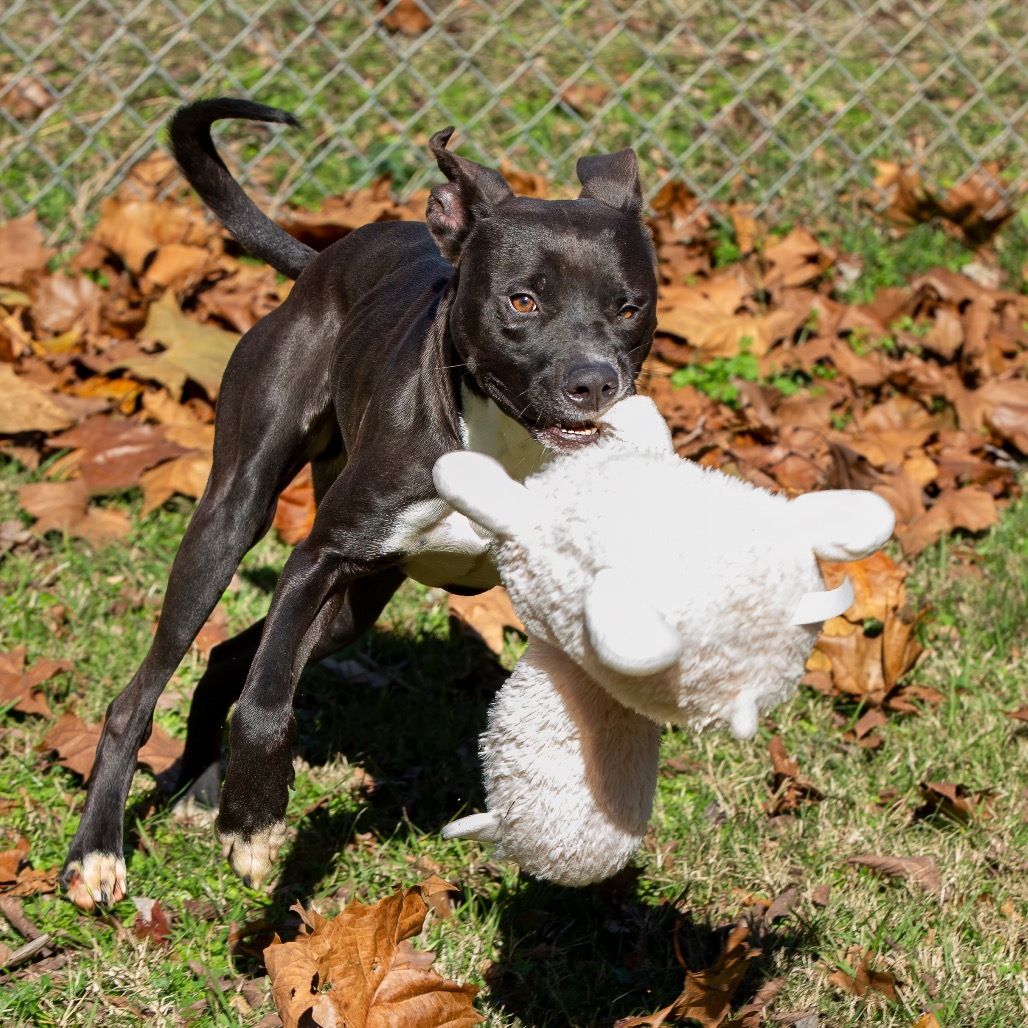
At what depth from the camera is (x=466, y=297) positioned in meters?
3.07

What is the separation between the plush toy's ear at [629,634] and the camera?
1.82 m

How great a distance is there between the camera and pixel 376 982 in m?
2.47

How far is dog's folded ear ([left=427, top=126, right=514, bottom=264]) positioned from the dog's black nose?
614mm

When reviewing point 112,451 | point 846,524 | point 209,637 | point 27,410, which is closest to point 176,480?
point 112,451

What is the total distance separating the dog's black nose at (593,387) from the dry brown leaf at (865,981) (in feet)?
4.15

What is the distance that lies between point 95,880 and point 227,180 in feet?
6.45

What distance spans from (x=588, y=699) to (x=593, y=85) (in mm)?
5943

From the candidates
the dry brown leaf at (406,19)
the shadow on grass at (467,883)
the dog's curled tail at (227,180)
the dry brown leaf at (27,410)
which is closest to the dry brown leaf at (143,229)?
the dry brown leaf at (27,410)

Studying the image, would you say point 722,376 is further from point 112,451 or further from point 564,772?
point 564,772

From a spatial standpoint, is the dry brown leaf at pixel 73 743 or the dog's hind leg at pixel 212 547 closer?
the dog's hind leg at pixel 212 547

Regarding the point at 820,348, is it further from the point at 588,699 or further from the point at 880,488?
the point at 588,699

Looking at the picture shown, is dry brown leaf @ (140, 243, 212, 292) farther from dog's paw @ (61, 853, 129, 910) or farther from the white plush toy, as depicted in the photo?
the white plush toy

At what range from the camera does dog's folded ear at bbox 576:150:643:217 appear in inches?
134

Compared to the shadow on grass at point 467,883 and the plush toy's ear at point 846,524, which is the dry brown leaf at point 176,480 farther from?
the plush toy's ear at point 846,524
